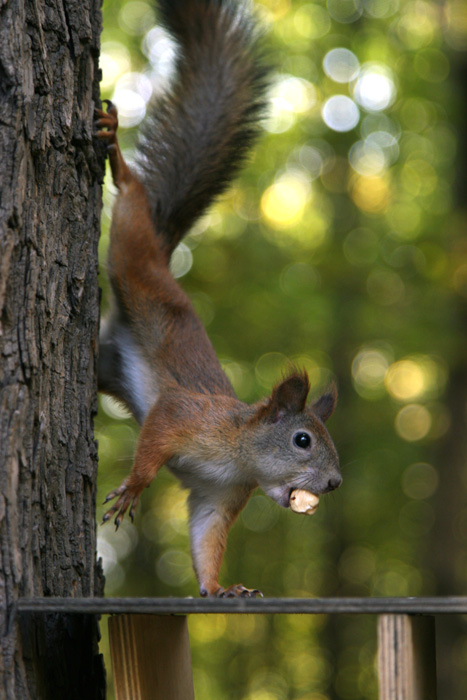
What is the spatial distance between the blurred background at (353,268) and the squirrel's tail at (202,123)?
113 inches

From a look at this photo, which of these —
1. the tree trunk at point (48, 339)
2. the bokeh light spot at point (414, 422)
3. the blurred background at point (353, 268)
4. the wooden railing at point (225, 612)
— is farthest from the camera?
the bokeh light spot at point (414, 422)

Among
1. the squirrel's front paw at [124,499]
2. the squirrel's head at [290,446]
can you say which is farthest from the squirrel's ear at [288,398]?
the squirrel's front paw at [124,499]

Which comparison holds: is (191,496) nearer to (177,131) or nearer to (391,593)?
(177,131)

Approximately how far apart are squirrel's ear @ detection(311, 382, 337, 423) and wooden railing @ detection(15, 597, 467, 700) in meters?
1.19

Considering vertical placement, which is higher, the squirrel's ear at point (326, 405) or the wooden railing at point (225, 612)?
the squirrel's ear at point (326, 405)

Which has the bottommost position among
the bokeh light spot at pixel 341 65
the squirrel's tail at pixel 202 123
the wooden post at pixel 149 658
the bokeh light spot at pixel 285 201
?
the wooden post at pixel 149 658

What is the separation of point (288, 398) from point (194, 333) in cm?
50

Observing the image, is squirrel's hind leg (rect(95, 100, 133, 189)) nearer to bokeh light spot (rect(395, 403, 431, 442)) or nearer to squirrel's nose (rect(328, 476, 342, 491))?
squirrel's nose (rect(328, 476, 342, 491))

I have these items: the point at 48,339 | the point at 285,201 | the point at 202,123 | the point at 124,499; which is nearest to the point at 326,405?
the point at 124,499

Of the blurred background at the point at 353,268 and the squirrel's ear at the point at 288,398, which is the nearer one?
the squirrel's ear at the point at 288,398

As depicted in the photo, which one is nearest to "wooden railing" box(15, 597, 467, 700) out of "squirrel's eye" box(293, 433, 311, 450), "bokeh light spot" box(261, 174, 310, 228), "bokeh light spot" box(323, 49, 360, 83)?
"squirrel's eye" box(293, 433, 311, 450)

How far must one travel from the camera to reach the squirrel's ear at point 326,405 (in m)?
3.01

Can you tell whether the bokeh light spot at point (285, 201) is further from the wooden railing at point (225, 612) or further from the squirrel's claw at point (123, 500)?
the wooden railing at point (225, 612)

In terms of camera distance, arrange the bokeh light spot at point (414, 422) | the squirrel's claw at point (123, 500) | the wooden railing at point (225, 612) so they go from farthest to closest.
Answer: the bokeh light spot at point (414, 422), the squirrel's claw at point (123, 500), the wooden railing at point (225, 612)
